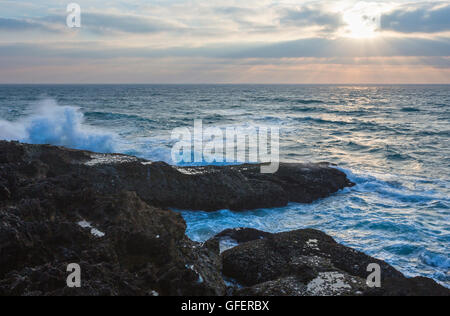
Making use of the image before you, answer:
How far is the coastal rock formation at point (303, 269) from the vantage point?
12.6 feet

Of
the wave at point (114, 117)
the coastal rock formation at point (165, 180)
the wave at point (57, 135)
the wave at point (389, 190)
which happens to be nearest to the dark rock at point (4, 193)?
the coastal rock formation at point (165, 180)

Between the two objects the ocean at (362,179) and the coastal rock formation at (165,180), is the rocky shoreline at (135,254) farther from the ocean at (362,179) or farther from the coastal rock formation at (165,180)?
the ocean at (362,179)

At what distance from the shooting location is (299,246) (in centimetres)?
568

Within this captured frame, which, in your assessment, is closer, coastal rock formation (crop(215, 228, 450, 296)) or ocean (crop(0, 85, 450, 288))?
coastal rock formation (crop(215, 228, 450, 296))

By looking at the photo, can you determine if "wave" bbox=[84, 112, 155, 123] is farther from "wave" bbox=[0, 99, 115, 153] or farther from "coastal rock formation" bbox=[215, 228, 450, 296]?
"coastal rock formation" bbox=[215, 228, 450, 296]

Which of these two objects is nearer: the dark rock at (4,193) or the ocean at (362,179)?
the dark rock at (4,193)

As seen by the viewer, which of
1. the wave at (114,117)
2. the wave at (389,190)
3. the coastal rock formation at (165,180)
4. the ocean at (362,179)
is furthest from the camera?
the wave at (114,117)

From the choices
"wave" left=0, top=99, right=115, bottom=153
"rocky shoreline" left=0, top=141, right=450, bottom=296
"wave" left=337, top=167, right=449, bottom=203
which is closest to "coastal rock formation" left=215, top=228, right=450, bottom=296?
"rocky shoreline" left=0, top=141, right=450, bottom=296

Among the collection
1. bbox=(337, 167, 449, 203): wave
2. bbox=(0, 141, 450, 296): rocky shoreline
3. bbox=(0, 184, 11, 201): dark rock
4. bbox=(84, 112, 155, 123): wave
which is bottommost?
bbox=(337, 167, 449, 203): wave

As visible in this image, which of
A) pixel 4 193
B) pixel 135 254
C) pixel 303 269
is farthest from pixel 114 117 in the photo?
pixel 303 269

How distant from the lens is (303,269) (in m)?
4.54

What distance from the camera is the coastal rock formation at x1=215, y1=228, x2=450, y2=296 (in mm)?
3835

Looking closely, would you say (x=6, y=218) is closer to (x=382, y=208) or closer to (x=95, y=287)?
(x=95, y=287)

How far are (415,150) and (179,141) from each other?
38.5ft
